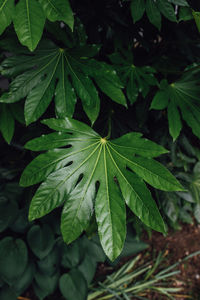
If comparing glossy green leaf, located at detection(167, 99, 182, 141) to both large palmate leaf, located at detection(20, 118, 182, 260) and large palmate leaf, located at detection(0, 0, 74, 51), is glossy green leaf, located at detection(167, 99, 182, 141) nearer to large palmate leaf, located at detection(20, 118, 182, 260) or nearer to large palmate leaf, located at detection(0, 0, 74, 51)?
large palmate leaf, located at detection(20, 118, 182, 260)

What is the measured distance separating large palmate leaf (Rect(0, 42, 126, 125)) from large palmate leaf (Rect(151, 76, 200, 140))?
0.22 metres

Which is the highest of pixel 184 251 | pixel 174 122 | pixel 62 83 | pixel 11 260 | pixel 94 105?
pixel 62 83

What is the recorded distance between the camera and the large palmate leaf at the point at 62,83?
894 millimetres

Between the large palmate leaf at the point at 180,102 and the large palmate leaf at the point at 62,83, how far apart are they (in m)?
0.22

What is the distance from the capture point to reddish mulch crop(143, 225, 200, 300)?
1.81 m

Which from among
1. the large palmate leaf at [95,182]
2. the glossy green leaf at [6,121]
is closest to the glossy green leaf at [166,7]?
the large palmate leaf at [95,182]

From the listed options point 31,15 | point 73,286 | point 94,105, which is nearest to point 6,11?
point 31,15

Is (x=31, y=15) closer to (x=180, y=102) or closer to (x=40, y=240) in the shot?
(x=180, y=102)

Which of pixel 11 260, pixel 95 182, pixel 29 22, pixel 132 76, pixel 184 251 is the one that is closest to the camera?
pixel 29 22

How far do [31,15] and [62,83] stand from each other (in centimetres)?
24

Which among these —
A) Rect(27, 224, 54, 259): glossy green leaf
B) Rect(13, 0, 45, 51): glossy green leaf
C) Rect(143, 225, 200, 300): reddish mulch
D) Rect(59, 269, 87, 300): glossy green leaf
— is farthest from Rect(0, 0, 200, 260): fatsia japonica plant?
Rect(143, 225, 200, 300): reddish mulch

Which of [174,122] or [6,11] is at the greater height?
[6,11]

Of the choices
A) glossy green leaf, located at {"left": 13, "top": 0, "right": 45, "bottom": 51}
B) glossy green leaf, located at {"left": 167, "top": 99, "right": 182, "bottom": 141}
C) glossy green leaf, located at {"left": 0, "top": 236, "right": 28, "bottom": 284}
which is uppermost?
glossy green leaf, located at {"left": 13, "top": 0, "right": 45, "bottom": 51}

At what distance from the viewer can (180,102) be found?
1.06 metres
